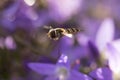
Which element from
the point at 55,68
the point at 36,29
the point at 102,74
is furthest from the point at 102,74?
the point at 36,29

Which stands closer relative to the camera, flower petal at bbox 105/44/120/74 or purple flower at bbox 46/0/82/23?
flower petal at bbox 105/44/120/74

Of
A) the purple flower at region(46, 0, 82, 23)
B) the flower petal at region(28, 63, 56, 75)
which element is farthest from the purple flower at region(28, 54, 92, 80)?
the purple flower at region(46, 0, 82, 23)

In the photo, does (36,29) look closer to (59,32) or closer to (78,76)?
(59,32)

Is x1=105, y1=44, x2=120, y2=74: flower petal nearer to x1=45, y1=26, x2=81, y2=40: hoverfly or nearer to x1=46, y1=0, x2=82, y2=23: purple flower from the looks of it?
x1=45, y1=26, x2=81, y2=40: hoverfly

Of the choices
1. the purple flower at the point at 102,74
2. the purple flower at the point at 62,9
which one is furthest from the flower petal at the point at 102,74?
the purple flower at the point at 62,9

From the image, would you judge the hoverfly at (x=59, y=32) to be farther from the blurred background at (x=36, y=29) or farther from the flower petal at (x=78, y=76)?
the flower petal at (x=78, y=76)

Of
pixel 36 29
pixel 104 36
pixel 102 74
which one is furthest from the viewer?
pixel 36 29
